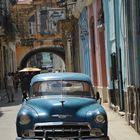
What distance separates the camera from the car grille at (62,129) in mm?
10703

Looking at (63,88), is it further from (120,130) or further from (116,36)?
(116,36)

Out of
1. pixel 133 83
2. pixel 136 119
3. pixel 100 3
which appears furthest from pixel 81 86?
pixel 100 3

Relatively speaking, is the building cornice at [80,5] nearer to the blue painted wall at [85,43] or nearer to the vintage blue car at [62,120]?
the blue painted wall at [85,43]

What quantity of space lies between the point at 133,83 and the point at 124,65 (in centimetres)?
196

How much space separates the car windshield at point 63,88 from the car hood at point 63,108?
1.65 ft

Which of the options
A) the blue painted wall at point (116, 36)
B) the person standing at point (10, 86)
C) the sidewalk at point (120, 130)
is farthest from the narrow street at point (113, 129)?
the person standing at point (10, 86)

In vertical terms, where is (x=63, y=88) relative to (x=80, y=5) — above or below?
below

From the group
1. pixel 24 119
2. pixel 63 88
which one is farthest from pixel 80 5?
pixel 24 119

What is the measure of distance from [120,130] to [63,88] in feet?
13.0

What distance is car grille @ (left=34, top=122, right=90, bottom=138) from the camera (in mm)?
10703

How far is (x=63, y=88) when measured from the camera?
40.0ft

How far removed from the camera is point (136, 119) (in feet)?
48.9

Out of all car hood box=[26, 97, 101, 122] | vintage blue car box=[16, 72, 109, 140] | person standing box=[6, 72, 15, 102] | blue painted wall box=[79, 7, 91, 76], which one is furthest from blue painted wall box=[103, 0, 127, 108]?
person standing box=[6, 72, 15, 102]

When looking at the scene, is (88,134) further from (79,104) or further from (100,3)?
(100,3)
